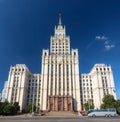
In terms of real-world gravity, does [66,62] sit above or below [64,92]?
above

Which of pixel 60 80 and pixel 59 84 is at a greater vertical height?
pixel 60 80

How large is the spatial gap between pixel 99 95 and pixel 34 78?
40.8 metres

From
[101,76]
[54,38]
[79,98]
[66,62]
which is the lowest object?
[79,98]

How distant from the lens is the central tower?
66.4 meters

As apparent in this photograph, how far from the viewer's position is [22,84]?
73.0m

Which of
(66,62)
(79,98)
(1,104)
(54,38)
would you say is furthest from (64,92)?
(54,38)

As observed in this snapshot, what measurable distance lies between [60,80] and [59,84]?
7.97 feet

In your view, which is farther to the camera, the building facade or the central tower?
the building facade

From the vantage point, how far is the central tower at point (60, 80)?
66.4 meters

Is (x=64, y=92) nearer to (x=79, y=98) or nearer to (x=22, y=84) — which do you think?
(x=79, y=98)

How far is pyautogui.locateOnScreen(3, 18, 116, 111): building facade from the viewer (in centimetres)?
6812

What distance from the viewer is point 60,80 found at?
74188 mm

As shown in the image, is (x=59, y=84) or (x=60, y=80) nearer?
(x=59, y=84)

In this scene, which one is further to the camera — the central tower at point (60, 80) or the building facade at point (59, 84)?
the building facade at point (59, 84)
